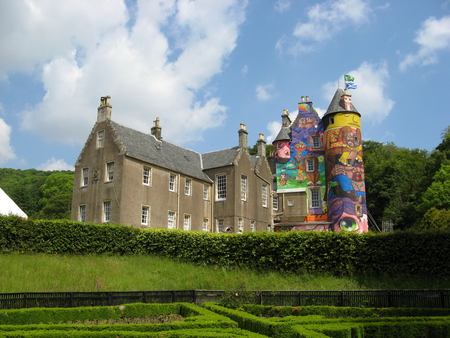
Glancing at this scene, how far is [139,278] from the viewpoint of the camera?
20609 millimetres

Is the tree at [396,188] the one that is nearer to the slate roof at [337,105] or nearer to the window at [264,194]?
the slate roof at [337,105]

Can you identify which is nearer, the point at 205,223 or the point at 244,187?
the point at 205,223

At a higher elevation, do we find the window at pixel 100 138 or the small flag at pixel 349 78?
the small flag at pixel 349 78

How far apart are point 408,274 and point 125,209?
20.3 metres

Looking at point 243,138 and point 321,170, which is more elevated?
point 243,138

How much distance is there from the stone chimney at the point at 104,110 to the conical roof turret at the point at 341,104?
24.2 metres

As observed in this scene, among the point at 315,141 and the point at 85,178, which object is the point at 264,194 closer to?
the point at 315,141

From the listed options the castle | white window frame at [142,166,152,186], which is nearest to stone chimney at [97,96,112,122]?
the castle

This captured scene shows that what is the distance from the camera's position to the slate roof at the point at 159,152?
33.0 m

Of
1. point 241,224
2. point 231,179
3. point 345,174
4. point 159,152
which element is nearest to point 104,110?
point 159,152

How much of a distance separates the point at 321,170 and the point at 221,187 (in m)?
14.3

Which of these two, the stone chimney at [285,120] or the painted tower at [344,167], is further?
the stone chimney at [285,120]

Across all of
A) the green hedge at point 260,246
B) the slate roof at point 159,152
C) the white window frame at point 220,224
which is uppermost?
the slate roof at point 159,152

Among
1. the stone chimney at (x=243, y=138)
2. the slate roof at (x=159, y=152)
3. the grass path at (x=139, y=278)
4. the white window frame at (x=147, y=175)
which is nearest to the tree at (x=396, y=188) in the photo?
the stone chimney at (x=243, y=138)
